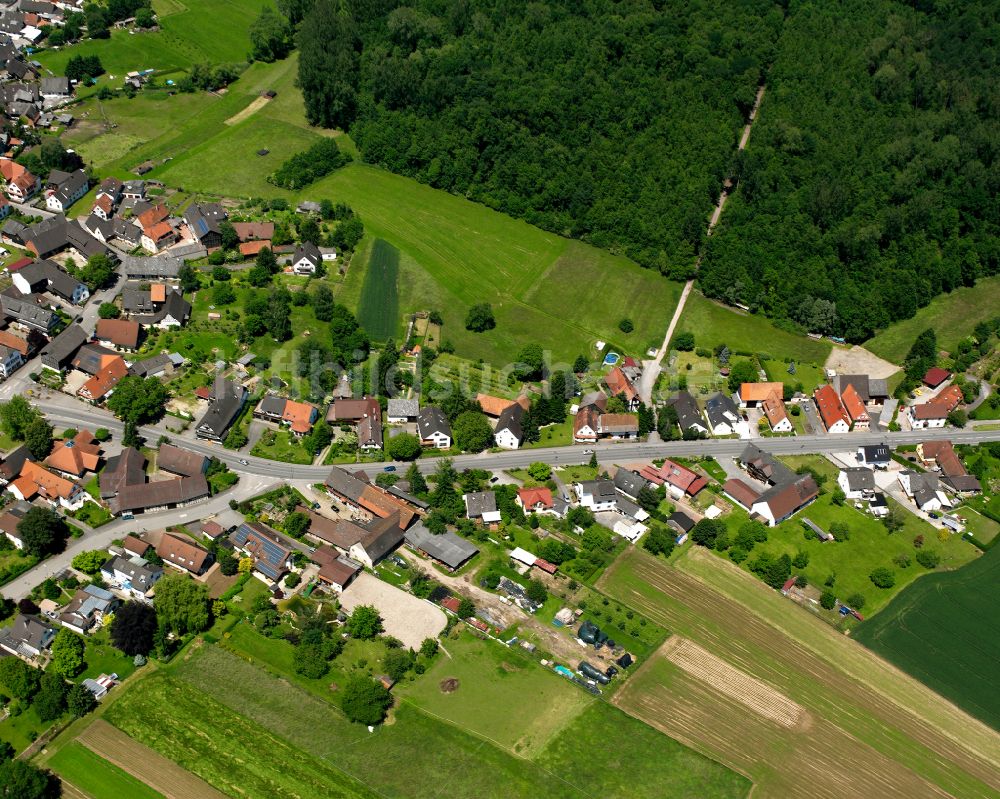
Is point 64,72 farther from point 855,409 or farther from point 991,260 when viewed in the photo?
point 991,260

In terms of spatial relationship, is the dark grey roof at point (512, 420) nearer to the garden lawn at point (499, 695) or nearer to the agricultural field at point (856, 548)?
the agricultural field at point (856, 548)

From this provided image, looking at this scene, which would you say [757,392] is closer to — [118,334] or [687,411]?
[687,411]

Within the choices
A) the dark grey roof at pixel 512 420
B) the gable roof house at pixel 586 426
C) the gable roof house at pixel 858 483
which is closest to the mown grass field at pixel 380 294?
the dark grey roof at pixel 512 420

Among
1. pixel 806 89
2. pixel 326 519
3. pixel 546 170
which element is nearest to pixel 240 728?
pixel 326 519

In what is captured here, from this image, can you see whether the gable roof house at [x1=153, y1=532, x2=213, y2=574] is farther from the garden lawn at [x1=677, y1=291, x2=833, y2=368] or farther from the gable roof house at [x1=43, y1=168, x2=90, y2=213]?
the gable roof house at [x1=43, y1=168, x2=90, y2=213]

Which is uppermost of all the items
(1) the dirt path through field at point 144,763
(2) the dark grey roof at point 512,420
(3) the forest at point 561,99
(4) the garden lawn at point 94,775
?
(3) the forest at point 561,99

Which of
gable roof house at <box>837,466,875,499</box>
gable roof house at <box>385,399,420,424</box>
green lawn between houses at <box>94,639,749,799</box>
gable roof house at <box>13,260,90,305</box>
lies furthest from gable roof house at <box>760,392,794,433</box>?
gable roof house at <box>13,260,90,305</box>
